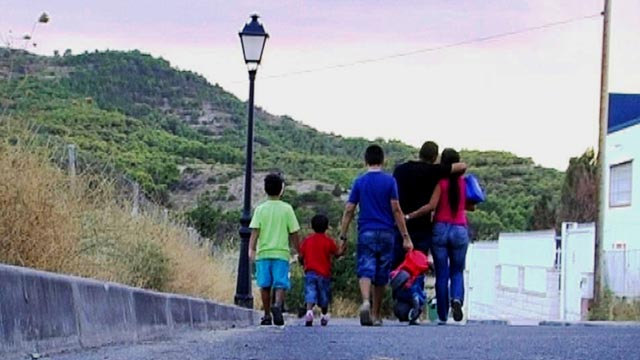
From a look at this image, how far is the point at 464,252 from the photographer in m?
12.5

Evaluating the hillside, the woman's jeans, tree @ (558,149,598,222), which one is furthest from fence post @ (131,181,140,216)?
tree @ (558,149,598,222)

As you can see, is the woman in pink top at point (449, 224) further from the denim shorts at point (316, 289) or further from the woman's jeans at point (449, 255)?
the denim shorts at point (316, 289)

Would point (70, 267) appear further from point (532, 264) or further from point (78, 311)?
point (532, 264)

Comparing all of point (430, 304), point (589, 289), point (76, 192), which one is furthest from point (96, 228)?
point (589, 289)

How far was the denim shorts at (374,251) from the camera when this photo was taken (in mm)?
12156

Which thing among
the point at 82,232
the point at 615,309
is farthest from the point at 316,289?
the point at 615,309

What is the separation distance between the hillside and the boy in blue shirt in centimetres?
1229

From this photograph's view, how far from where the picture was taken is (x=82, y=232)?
9.86 meters

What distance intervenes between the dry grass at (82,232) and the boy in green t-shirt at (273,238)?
3.21 ft

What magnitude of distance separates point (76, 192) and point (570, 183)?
49.7 meters

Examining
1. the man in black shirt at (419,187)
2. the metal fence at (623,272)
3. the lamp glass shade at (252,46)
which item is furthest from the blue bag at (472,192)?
the metal fence at (623,272)

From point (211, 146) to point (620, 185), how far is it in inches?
837

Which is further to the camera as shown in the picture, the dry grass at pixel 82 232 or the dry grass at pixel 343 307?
the dry grass at pixel 343 307

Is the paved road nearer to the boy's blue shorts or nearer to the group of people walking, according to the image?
the group of people walking
